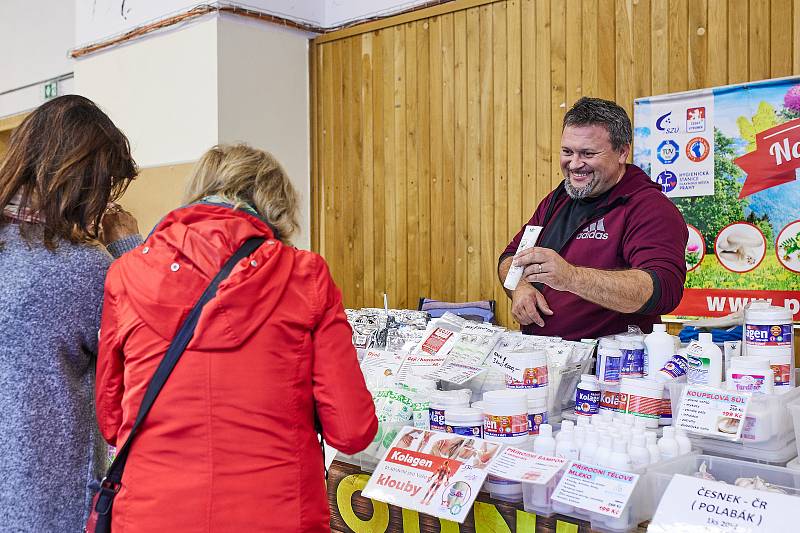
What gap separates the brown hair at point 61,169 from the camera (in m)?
1.62

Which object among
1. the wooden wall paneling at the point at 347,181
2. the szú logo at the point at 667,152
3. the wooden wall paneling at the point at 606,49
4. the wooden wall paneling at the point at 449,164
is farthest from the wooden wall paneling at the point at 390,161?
the szú logo at the point at 667,152

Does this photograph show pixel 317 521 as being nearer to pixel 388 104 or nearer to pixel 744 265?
pixel 744 265

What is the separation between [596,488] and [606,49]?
2.88 meters

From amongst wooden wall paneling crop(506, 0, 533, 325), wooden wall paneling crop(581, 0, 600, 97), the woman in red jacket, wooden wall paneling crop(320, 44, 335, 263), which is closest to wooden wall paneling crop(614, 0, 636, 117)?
wooden wall paneling crop(581, 0, 600, 97)

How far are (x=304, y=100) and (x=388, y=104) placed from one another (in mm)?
676

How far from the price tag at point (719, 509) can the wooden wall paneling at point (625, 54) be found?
2.73m

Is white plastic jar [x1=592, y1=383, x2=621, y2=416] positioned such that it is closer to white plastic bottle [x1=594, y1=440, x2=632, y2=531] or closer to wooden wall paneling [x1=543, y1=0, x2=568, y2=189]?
white plastic bottle [x1=594, y1=440, x2=632, y2=531]

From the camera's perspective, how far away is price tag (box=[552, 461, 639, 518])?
1394 mm

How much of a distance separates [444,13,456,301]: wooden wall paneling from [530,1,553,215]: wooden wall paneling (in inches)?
21.5

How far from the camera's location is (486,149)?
4.36 metres

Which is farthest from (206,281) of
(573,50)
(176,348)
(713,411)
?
(573,50)

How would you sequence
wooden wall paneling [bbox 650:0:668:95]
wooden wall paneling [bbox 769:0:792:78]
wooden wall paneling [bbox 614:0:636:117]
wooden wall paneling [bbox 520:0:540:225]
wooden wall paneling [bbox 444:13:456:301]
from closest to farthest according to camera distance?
wooden wall paneling [bbox 769:0:792:78] → wooden wall paneling [bbox 650:0:668:95] → wooden wall paneling [bbox 614:0:636:117] → wooden wall paneling [bbox 520:0:540:225] → wooden wall paneling [bbox 444:13:456:301]

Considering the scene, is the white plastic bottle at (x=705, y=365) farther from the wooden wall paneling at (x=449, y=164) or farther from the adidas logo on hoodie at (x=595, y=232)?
the wooden wall paneling at (x=449, y=164)

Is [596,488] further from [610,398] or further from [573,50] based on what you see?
[573,50]
